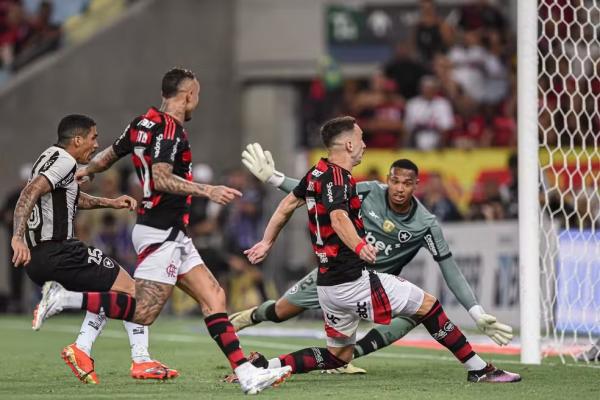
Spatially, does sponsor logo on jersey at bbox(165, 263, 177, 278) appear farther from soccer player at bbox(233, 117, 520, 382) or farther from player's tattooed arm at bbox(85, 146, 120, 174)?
player's tattooed arm at bbox(85, 146, 120, 174)

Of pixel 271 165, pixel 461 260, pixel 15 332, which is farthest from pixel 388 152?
pixel 271 165

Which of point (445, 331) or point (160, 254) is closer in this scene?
point (160, 254)

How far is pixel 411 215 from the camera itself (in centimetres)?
1013

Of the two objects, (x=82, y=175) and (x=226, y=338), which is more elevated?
(x=82, y=175)

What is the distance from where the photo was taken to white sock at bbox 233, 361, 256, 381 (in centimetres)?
831

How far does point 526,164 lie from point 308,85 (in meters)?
11.7

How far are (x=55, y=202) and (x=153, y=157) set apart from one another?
1.00m

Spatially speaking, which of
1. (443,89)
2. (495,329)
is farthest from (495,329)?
(443,89)

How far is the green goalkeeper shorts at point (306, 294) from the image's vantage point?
10172 millimetres

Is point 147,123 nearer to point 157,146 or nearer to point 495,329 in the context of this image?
point 157,146

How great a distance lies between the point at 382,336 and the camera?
10117mm

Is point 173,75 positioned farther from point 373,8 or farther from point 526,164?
point 373,8

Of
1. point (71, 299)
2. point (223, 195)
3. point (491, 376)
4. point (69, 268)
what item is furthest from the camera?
point (69, 268)

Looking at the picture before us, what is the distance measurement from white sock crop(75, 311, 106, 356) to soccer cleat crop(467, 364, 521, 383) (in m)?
2.65
